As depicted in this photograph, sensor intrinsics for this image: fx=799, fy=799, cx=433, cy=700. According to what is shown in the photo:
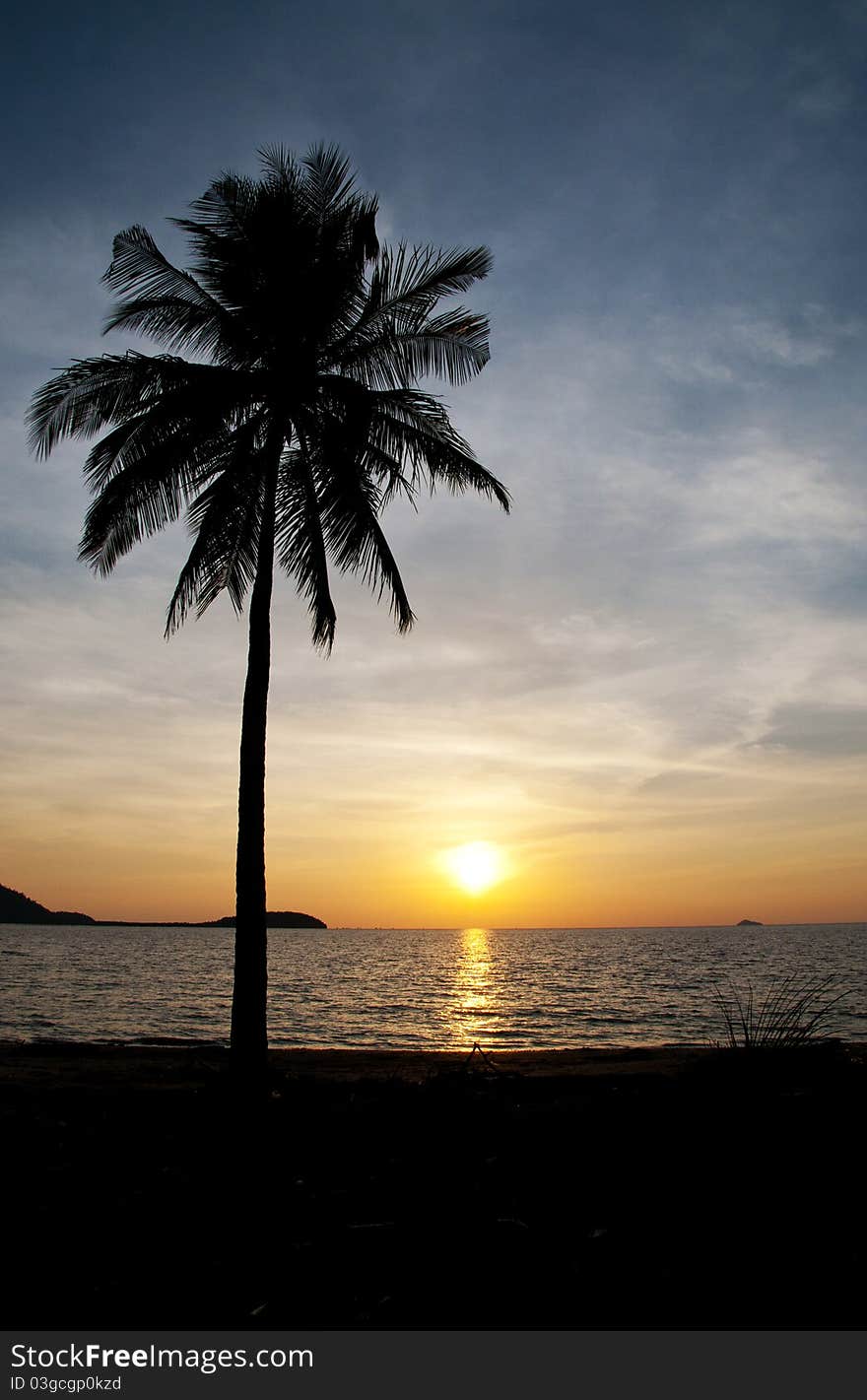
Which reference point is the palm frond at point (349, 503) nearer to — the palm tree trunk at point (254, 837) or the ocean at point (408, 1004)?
the palm tree trunk at point (254, 837)

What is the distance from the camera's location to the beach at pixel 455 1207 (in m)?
4.93

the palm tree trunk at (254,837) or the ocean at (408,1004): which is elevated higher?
the palm tree trunk at (254,837)

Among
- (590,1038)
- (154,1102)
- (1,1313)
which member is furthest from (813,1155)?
(590,1038)

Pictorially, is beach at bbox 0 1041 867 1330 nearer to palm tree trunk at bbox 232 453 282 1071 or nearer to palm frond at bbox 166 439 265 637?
palm tree trunk at bbox 232 453 282 1071

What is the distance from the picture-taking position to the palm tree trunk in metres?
10.7

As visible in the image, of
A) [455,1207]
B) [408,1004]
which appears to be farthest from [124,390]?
[408,1004]

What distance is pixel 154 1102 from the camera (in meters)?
10.0

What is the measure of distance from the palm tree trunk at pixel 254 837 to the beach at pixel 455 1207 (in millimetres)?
1000

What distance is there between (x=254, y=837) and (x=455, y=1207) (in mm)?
6249

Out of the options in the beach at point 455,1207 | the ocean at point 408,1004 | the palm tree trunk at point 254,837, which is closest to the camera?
the beach at point 455,1207

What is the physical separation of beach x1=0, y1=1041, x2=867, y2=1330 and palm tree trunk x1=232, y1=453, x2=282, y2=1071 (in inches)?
39.4

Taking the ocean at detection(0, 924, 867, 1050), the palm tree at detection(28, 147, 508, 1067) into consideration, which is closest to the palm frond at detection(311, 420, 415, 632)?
the palm tree at detection(28, 147, 508, 1067)

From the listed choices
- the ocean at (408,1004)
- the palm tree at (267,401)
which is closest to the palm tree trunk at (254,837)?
the palm tree at (267,401)
